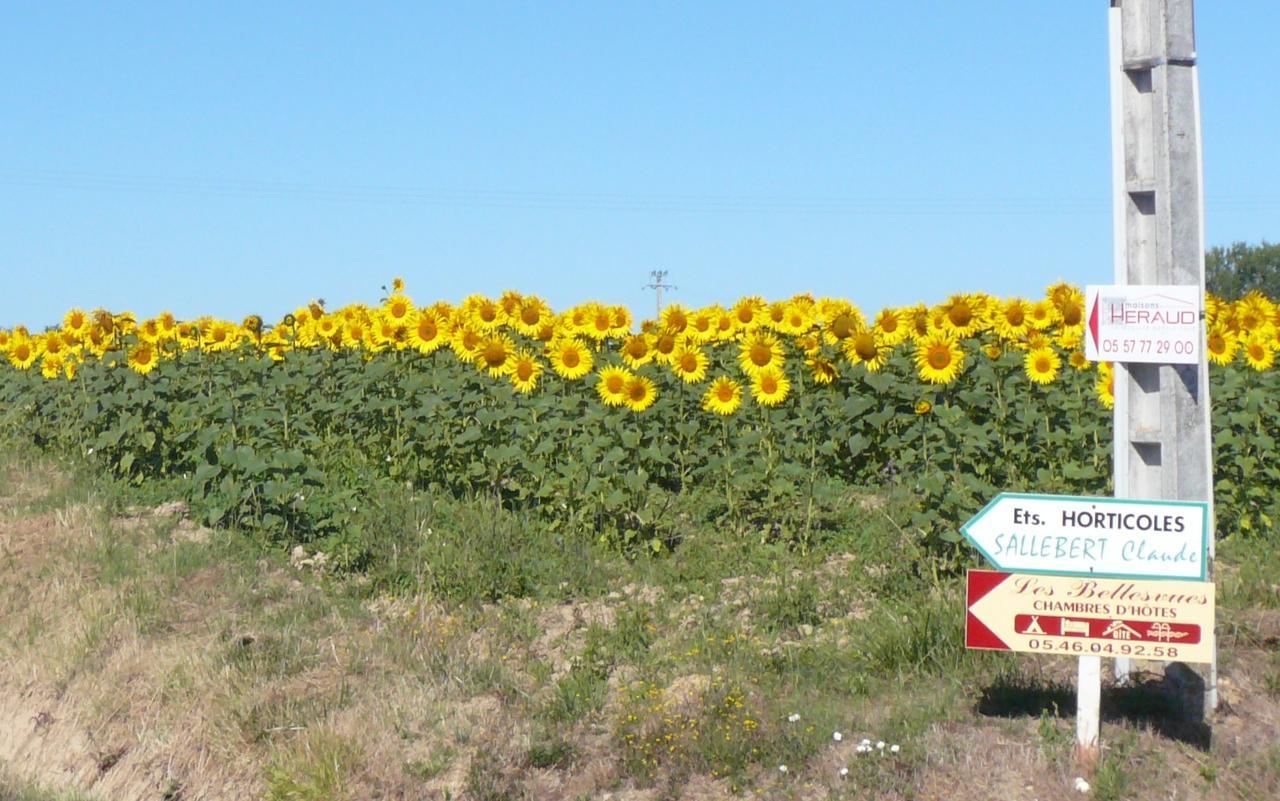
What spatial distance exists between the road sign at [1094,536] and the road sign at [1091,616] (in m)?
0.05

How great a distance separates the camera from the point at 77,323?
37.9 ft

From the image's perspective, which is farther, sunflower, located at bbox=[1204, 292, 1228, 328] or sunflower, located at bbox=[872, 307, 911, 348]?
sunflower, located at bbox=[1204, 292, 1228, 328]

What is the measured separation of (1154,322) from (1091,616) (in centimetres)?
119

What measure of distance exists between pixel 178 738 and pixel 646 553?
2.83 metres

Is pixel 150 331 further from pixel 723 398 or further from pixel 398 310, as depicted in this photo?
pixel 723 398

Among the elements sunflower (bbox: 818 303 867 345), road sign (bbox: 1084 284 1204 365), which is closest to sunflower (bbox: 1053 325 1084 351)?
sunflower (bbox: 818 303 867 345)

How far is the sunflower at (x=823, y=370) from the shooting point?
963cm

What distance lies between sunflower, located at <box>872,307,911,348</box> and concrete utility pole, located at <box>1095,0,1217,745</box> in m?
3.87

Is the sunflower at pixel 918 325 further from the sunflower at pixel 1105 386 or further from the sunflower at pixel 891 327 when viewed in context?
the sunflower at pixel 1105 386

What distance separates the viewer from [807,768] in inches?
211

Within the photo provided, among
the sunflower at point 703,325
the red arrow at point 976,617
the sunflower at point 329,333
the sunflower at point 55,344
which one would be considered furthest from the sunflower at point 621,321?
the red arrow at point 976,617

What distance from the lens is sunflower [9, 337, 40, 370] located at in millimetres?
12023

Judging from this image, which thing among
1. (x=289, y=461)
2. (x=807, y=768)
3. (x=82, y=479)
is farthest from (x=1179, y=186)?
(x=82, y=479)

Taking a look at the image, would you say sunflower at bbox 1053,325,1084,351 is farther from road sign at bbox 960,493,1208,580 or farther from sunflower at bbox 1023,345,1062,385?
road sign at bbox 960,493,1208,580
